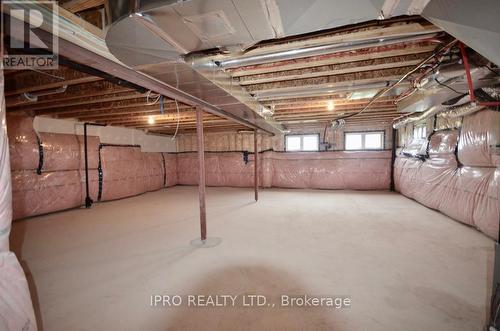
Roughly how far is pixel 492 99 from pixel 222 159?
232 inches

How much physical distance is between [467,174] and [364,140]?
354 cm

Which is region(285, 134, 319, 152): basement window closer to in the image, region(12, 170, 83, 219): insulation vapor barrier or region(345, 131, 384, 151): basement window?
region(345, 131, 384, 151): basement window

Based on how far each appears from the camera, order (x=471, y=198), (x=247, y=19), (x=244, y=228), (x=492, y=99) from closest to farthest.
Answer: (x=247, y=19)
(x=492, y=99)
(x=471, y=198)
(x=244, y=228)

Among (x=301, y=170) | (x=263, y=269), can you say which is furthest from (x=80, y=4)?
(x=301, y=170)

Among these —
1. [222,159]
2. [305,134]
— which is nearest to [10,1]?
[222,159]

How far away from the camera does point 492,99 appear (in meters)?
2.27

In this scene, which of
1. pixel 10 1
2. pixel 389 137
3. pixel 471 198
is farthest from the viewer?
pixel 389 137

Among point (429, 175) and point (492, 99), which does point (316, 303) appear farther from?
point (429, 175)

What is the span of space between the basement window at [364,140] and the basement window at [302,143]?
95 cm

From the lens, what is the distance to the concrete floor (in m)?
1.31

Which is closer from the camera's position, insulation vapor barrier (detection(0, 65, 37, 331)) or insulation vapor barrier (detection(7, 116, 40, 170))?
insulation vapor barrier (detection(0, 65, 37, 331))

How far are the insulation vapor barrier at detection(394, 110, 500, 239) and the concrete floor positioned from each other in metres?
0.25
